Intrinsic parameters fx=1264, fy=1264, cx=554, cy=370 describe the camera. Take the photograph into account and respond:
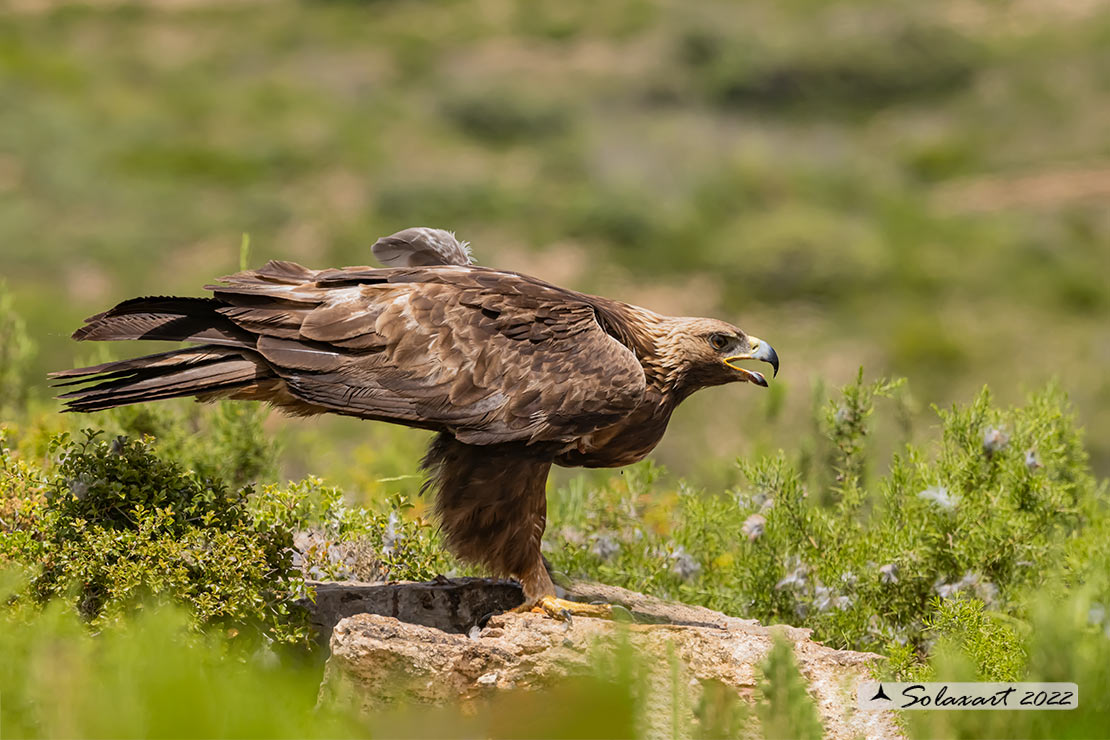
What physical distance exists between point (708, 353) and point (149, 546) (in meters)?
2.43

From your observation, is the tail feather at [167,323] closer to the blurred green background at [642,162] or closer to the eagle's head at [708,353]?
the eagle's head at [708,353]

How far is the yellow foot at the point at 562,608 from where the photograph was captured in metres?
5.09

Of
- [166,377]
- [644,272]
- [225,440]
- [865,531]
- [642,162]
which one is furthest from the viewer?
[642,162]

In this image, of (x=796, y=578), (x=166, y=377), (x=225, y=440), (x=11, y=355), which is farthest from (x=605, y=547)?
(x=11, y=355)

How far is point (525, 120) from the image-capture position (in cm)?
3981

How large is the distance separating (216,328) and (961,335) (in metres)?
24.6

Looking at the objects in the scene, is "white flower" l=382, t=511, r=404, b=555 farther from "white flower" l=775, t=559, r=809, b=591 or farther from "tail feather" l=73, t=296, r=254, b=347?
"white flower" l=775, t=559, r=809, b=591

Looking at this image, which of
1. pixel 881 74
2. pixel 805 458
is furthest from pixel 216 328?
pixel 881 74

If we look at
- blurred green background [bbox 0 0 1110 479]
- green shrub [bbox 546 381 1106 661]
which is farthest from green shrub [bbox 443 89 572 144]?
green shrub [bbox 546 381 1106 661]

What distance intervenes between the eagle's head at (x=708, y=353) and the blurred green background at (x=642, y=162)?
11909 mm

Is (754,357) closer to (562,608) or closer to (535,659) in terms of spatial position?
(562,608)

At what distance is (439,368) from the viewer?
4.90 m

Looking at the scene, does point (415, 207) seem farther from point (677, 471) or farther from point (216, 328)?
point (216, 328)

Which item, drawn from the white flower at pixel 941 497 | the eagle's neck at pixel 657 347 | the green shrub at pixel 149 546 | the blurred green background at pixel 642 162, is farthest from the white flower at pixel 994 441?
the blurred green background at pixel 642 162
